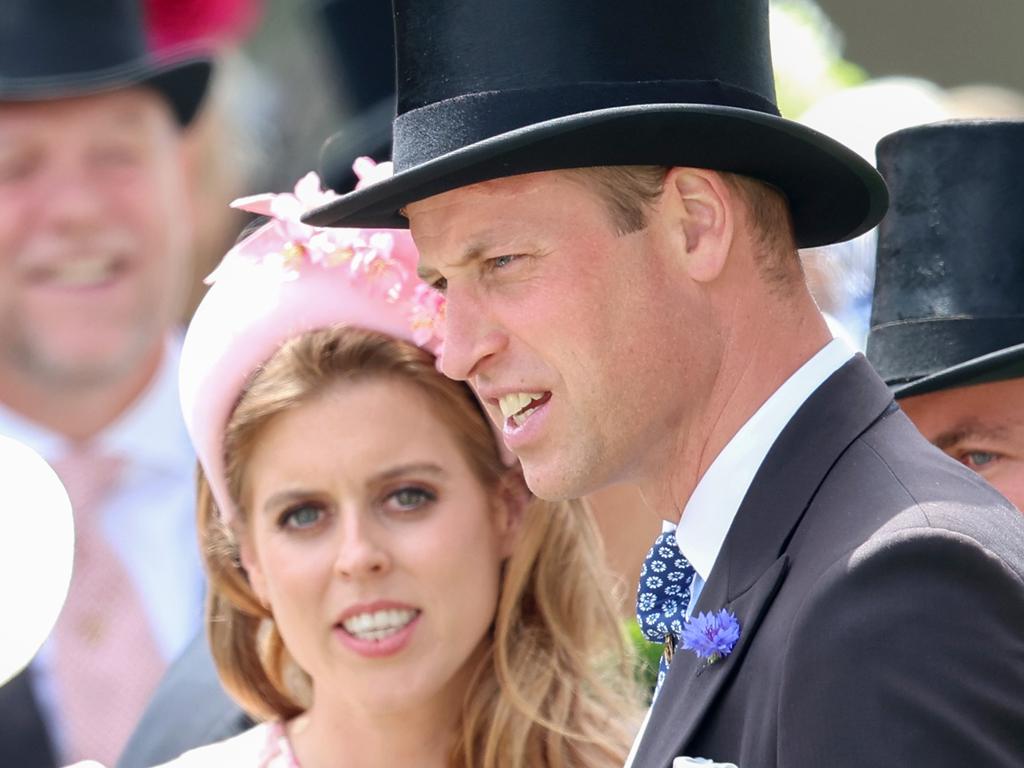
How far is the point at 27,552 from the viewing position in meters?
2.55

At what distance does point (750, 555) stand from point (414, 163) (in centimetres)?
70

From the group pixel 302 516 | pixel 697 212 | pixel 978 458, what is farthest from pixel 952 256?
pixel 302 516

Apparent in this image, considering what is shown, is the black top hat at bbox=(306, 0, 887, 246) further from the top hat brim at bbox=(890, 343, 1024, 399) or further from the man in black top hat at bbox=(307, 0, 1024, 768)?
the top hat brim at bbox=(890, 343, 1024, 399)

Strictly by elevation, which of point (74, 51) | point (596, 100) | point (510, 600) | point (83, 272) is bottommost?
point (510, 600)

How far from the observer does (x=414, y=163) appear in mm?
2244

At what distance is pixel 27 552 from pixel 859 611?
1391 mm

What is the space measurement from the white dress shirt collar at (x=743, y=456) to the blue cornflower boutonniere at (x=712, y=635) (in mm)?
130

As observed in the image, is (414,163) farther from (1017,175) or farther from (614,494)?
(614,494)

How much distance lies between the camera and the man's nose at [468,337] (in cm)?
228

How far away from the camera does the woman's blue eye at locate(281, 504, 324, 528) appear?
9.93 feet

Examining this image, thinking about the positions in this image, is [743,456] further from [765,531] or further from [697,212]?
[697,212]

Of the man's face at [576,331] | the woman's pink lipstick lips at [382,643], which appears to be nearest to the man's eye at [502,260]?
the man's face at [576,331]

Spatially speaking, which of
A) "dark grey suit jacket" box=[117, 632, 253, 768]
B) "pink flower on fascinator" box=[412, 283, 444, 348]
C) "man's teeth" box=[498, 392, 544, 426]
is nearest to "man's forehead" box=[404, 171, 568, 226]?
"man's teeth" box=[498, 392, 544, 426]

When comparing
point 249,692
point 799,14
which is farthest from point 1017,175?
point 799,14
